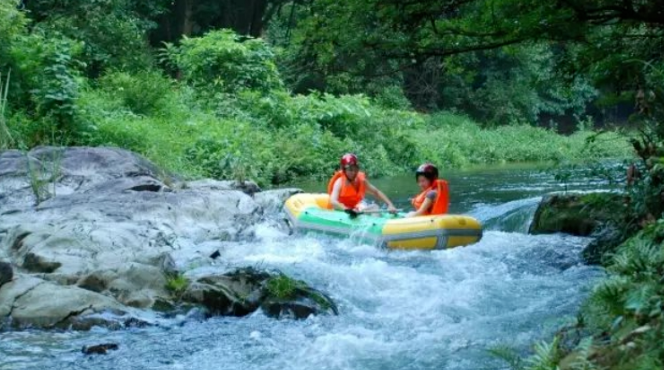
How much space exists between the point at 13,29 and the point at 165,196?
6.17 metres

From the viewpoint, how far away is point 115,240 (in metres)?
8.86

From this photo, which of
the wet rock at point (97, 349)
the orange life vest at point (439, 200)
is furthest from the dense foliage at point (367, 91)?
the wet rock at point (97, 349)

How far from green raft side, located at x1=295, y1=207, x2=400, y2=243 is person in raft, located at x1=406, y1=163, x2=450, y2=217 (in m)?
0.35

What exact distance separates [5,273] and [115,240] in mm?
1859

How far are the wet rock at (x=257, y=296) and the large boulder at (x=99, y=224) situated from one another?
362mm

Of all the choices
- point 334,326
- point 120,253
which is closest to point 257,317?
point 334,326

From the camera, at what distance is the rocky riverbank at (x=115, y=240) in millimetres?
6934

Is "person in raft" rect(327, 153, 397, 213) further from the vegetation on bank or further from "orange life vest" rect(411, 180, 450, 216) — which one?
the vegetation on bank

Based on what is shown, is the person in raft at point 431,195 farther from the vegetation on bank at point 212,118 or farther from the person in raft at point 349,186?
the vegetation on bank at point 212,118

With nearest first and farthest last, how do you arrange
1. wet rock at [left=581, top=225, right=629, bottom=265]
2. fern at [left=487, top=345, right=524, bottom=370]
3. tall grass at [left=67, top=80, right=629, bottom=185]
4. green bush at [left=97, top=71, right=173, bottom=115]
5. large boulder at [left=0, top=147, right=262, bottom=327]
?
fern at [left=487, top=345, right=524, bottom=370], large boulder at [left=0, top=147, right=262, bottom=327], wet rock at [left=581, top=225, right=629, bottom=265], tall grass at [left=67, top=80, right=629, bottom=185], green bush at [left=97, top=71, right=173, bottom=115]

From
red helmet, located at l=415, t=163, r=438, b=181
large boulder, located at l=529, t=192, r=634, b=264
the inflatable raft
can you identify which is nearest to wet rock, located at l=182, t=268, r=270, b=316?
the inflatable raft

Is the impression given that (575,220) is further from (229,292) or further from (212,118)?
(212,118)

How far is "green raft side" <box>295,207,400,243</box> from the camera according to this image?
33.8ft

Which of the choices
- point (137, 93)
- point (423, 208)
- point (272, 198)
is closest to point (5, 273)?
point (423, 208)
